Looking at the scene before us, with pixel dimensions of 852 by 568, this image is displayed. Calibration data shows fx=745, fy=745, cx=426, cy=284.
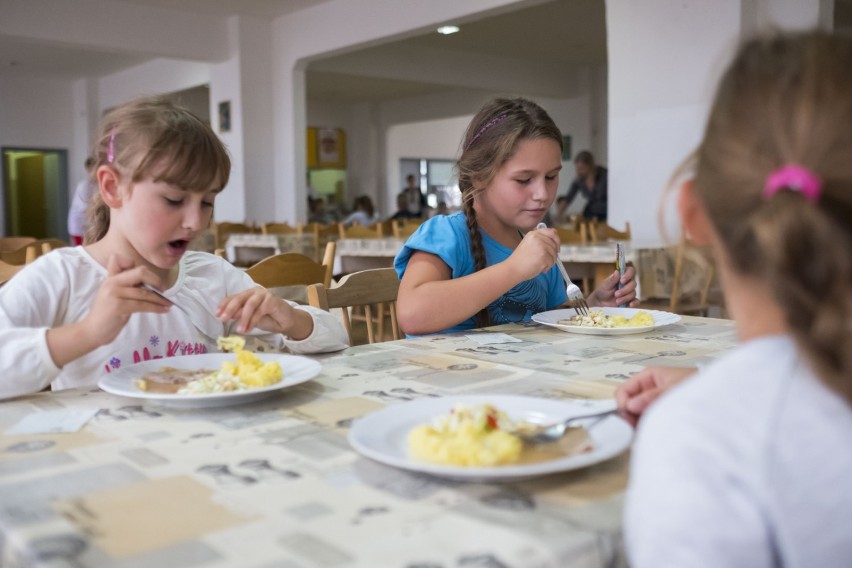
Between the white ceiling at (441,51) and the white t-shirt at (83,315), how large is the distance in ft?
19.4

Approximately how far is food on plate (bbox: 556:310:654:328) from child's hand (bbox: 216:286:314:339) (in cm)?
50

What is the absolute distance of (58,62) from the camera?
886 cm

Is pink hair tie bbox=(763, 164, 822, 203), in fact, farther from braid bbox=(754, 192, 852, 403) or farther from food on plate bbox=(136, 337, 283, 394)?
food on plate bbox=(136, 337, 283, 394)

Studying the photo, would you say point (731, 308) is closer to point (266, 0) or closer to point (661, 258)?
point (661, 258)

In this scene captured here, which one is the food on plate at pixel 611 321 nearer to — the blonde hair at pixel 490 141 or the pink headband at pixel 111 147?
the blonde hair at pixel 490 141

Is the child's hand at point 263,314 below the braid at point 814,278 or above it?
below

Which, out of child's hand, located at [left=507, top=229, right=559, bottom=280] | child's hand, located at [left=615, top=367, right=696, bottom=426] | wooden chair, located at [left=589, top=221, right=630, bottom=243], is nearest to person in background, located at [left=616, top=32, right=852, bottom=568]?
child's hand, located at [left=615, top=367, right=696, bottom=426]

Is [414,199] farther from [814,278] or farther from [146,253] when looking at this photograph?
[814,278]

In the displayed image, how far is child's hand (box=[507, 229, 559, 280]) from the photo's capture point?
136 centimetres

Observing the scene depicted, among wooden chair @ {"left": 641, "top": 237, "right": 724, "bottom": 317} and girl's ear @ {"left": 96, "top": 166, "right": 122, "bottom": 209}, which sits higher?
girl's ear @ {"left": 96, "top": 166, "right": 122, "bottom": 209}

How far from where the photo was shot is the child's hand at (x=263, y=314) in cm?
107

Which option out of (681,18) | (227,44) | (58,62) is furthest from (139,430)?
(58,62)

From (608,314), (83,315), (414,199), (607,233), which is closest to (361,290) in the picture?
(608,314)

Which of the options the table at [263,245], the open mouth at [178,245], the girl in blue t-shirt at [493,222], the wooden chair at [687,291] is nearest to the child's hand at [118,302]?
the open mouth at [178,245]
